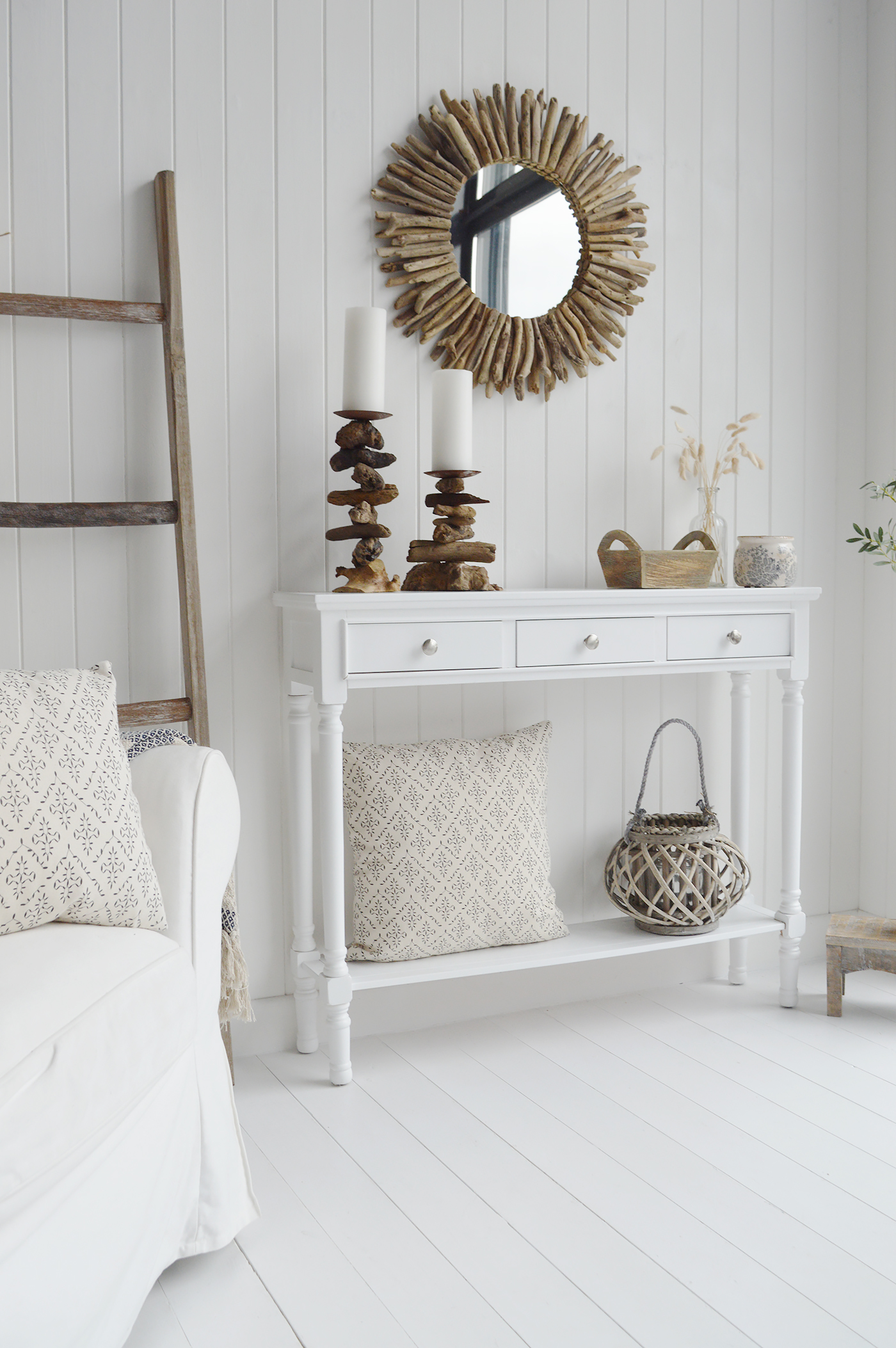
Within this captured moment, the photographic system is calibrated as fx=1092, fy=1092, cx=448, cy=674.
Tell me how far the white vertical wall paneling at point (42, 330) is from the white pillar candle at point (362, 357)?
1.74 ft

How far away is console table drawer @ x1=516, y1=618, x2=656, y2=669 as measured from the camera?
215cm

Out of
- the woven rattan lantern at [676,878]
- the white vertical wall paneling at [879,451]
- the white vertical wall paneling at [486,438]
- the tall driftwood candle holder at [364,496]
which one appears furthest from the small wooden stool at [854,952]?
the tall driftwood candle holder at [364,496]

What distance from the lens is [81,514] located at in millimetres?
1973

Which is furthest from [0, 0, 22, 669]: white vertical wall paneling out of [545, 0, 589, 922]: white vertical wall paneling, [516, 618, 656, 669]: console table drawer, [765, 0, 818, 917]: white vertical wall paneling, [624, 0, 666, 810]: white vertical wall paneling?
[765, 0, 818, 917]: white vertical wall paneling

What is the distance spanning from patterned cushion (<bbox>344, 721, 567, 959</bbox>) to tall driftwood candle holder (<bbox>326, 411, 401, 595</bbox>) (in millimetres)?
392

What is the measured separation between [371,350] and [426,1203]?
1.50 m

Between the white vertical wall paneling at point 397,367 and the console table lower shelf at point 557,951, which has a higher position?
the white vertical wall paneling at point 397,367

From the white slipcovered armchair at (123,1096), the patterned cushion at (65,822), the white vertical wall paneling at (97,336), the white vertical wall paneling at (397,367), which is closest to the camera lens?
the white slipcovered armchair at (123,1096)

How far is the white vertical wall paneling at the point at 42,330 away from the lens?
2006 millimetres

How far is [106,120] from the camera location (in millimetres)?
2064

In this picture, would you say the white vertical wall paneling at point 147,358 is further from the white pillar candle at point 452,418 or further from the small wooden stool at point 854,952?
the small wooden stool at point 854,952

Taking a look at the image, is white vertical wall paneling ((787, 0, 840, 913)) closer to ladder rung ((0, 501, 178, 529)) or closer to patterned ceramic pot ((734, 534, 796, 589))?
patterned ceramic pot ((734, 534, 796, 589))

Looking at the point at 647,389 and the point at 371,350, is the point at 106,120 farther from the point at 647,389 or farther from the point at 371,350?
the point at 647,389

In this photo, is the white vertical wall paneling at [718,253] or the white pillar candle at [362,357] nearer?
the white pillar candle at [362,357]
